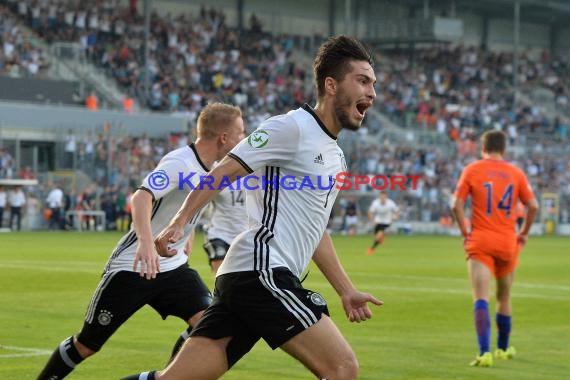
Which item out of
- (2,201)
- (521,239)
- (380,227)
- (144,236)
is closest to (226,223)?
(521,239)

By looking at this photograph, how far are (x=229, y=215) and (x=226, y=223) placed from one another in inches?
3.9

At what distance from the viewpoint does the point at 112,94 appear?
4991cm

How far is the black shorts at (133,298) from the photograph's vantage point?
A: 836cm

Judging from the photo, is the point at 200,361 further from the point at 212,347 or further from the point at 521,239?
the point at 521,239

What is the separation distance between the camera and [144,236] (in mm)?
7613

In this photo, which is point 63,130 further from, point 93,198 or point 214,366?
point 214,366

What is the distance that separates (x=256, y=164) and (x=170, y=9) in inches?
2113

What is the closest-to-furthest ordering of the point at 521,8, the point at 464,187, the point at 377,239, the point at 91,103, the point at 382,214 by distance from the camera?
the point at 464,187
the point at 377,239
the point at 382,214
the point at 91,103
the point at 521,8

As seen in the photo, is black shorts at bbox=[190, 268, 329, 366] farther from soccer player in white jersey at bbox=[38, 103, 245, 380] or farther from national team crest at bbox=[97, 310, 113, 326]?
national team crest at bbox=[97, 310, 113, 326]

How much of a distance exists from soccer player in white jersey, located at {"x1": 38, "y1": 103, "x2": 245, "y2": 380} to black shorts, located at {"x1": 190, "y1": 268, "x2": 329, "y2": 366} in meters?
1.43

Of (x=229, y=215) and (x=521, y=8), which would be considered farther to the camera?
(x=521, y=8)

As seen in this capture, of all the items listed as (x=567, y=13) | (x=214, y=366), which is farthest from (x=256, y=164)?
(x=567, y=13)

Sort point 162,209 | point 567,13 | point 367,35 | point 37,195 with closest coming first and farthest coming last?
point 162,209
point 37,195
point 367,35
point 567,13

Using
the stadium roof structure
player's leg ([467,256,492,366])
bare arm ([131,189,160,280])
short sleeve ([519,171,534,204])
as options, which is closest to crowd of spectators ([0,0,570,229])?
the stadium roof structure
